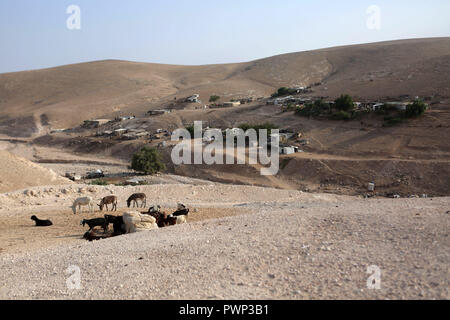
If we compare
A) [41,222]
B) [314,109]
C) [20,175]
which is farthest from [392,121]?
[41,222]

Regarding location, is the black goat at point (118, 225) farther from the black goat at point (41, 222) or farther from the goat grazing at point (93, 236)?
the black goat at point (41, 222)

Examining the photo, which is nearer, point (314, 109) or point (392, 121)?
point (392, 121)

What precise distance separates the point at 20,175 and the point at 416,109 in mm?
27194

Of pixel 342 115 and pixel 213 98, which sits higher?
pixel 213 98

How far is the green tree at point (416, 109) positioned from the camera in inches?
1230

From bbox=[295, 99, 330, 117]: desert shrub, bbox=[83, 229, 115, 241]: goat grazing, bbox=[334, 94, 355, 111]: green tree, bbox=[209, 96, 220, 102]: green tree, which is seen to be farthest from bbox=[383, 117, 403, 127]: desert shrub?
bbox=[209, 96, 220, 102]: green tree

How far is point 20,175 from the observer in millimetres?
19609

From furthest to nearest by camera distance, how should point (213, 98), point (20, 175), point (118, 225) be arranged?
1. point (213, 98)
2. point (20, 175)
3. point (118, 225)

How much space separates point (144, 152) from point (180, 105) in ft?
84.3

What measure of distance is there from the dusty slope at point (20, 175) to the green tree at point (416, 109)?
24.9 m

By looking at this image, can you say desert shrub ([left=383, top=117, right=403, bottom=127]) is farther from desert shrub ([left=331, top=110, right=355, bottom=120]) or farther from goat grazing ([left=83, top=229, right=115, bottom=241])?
goat grazing ([left=83, top=229, right=115, bottom=241])

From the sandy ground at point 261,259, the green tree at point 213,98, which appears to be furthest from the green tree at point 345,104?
the sandy ground at point 261,259

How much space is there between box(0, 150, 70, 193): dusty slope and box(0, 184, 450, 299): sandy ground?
985 cm

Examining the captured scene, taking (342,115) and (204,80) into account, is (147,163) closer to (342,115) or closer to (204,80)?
(342,115)
